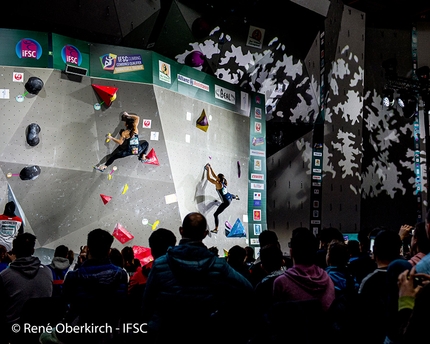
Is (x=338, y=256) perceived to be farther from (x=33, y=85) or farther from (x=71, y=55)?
(x=71, y=55)

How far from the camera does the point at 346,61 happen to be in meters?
12.2

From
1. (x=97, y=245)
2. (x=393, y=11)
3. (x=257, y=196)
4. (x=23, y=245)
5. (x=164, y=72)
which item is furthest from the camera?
(x=393, y=11)

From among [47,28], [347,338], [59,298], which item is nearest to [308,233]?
[347,338]

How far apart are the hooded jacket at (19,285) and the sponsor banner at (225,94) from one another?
6.87 metres

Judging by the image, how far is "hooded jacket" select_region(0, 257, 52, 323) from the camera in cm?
271

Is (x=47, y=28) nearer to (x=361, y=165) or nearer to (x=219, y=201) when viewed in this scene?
(x=219, y=201)

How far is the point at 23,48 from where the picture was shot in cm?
697

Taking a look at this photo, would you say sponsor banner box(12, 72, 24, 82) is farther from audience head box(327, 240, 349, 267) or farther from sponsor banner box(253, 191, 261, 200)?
audience head box(327, 240, 349, 267)

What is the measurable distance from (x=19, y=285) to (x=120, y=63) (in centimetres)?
563

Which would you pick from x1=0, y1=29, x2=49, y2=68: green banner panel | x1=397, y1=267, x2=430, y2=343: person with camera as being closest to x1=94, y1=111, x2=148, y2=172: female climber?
x1=0, y1=29, x2=49, y2=68: green banner panel

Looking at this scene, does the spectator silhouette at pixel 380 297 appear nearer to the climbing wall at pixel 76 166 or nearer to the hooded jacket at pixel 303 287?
the hooded jacket at pixel 303 287

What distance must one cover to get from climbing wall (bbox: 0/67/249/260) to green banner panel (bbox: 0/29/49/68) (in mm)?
147

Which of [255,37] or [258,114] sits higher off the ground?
[255,37]

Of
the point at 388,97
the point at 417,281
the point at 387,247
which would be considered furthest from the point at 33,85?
the point at 388,97
